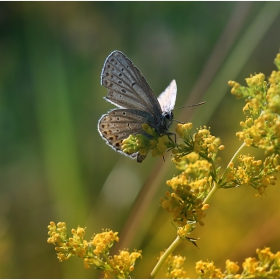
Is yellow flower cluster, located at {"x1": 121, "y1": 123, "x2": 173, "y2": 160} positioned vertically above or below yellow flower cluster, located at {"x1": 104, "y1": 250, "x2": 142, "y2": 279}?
above

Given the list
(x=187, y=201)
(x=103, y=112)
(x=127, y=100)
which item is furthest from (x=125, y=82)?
(x=103, y=112)

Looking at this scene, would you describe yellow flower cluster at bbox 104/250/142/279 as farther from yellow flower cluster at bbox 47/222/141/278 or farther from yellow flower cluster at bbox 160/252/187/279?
yellow flower cluster at bbox 160/252/187/279

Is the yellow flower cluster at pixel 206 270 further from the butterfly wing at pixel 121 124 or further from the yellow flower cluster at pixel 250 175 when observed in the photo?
the butterfly wing at pixel 121 124

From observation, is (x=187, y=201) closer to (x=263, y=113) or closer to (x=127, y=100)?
(x=263, y=113)

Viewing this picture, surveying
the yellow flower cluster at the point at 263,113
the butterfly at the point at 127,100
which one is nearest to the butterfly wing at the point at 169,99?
the butterfly at the point at 127,100

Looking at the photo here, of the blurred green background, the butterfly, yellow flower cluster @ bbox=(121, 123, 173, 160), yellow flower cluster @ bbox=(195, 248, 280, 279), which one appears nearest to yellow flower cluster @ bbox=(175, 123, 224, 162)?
yellow flower cluster @ bbox=(121, 123, 173, 160)
